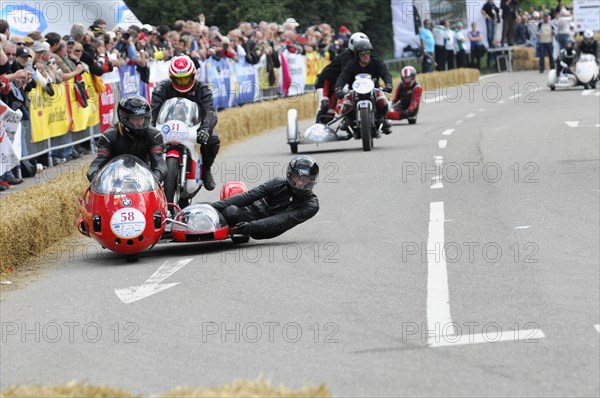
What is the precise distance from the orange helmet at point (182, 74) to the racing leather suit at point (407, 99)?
13013 mm

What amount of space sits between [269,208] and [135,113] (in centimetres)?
152

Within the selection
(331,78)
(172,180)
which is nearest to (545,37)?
(331,78)

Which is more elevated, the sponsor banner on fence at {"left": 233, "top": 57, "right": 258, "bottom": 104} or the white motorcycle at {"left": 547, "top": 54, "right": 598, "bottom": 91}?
the sponsor banner on fence at {"left": 233, "top": 57, "right": 258, "bottom": 104}

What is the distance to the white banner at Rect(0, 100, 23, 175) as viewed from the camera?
53.0ft

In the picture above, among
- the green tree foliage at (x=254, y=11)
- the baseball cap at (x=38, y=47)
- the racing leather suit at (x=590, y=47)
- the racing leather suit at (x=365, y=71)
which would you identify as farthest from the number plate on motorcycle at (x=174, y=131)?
the green tree foliage at (x=254, y=11)

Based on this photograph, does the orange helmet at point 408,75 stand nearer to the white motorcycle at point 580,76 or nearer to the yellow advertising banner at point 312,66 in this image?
the yellow advertising banner at point 312,66

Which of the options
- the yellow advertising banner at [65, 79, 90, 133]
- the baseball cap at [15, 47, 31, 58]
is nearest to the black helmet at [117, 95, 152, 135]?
the baseball cap at [15, 47, 31, 58]

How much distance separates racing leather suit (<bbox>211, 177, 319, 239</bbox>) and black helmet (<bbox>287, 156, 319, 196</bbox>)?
12 centimetres

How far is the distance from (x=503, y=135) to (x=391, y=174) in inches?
248

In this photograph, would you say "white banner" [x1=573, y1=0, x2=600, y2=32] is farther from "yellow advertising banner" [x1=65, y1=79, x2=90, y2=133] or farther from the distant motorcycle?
"yellow advertising banner" [x1=65, y1=79, x2=90, y2=133]

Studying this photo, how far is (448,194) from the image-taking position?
52.3 feet

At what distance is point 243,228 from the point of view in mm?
12391

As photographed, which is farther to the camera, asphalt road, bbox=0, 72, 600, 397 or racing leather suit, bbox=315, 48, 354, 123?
racing leather suit, bbox=315, 48, 354, 123

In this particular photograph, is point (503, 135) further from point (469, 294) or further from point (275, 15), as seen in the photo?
point (275, 15)
